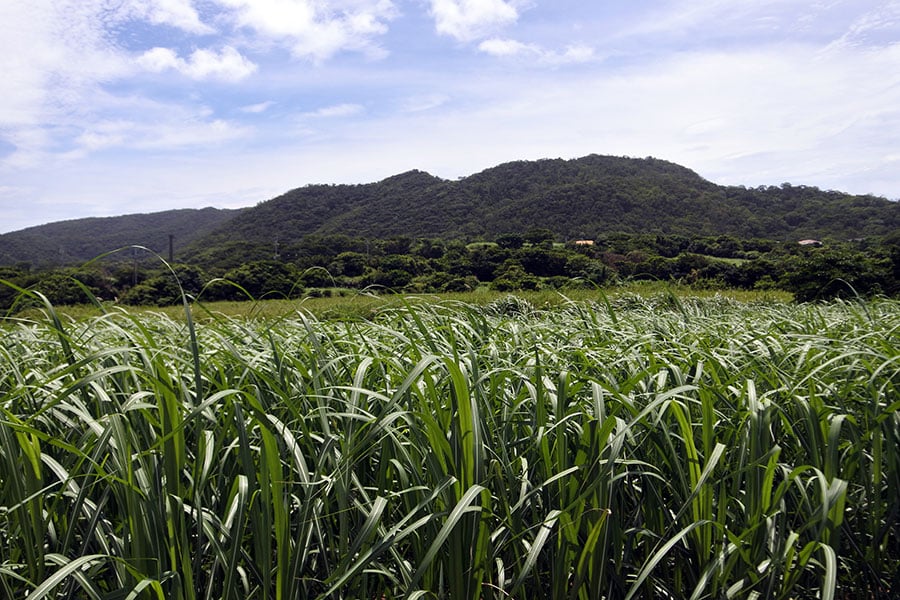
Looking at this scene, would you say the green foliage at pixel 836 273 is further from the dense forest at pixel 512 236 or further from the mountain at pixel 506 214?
the mountain at pixel 506 214

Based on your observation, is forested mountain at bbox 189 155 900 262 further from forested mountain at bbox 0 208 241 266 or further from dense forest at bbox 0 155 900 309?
forested mountain at bbox 0 208 241 266

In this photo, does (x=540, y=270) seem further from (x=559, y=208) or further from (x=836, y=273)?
(x=559, y=208)

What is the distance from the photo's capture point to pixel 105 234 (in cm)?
8281

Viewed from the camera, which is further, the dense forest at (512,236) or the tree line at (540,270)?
the dense forest at (512,236)

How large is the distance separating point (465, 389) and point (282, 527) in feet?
1.56

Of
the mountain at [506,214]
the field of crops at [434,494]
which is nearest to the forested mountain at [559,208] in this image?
the mountain at [506,214]

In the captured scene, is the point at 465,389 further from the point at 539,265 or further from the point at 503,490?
the point at 539,265


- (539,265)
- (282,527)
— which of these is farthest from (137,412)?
(539,265)

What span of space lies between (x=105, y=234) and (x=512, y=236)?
68657 millimetres

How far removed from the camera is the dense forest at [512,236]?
2327 cm

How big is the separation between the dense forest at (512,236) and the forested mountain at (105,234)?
0.38 meters

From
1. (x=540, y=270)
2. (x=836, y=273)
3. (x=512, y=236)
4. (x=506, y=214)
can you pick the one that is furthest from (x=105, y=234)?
(x=836, y=273)

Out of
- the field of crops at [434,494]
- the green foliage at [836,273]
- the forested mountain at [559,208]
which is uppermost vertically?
the forested mountain at [559,208]

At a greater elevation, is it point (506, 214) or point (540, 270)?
point (506, 214)
